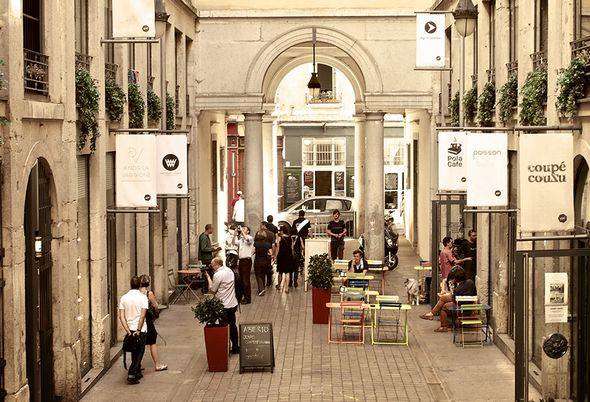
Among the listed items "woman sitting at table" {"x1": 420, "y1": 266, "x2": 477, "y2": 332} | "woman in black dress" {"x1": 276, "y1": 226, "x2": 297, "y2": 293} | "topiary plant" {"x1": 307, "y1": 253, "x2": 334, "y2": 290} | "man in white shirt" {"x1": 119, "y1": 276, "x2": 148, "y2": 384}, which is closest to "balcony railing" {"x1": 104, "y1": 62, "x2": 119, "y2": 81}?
"man in white shirt" {"x1": 119, "y1": 276, "x2": 148, "y2": 384}

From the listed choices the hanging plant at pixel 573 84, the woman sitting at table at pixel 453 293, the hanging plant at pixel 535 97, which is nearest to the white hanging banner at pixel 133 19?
the hanging plant at pixel 535 97

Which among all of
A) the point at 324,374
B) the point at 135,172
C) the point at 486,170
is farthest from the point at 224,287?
the point at 486,170

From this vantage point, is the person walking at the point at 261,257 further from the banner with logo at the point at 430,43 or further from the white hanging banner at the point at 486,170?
the white hanging banner at the point at 486,170

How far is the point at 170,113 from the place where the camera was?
82.9 feet

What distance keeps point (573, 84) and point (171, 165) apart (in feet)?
26.1

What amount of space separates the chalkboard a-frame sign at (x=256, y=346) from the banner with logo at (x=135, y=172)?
2331 millimetres

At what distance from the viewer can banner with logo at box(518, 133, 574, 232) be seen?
12773mm

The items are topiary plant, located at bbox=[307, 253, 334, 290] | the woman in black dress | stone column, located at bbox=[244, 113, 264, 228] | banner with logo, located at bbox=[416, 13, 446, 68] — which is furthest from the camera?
stone column, located at bbox=[244, 113, 264, 228]

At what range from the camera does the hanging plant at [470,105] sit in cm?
2205

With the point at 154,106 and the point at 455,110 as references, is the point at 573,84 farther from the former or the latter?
the point at 154,106

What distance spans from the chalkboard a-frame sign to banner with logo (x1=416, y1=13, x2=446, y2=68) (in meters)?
6.89

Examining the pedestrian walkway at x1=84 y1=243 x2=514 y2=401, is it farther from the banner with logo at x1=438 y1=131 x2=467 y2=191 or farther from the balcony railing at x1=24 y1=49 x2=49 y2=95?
the balcony railing at x1=24 y1=49 x2=49 y2=95

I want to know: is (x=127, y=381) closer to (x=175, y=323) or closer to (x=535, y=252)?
(x=175, y=323)

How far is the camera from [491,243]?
2042 centimetres
